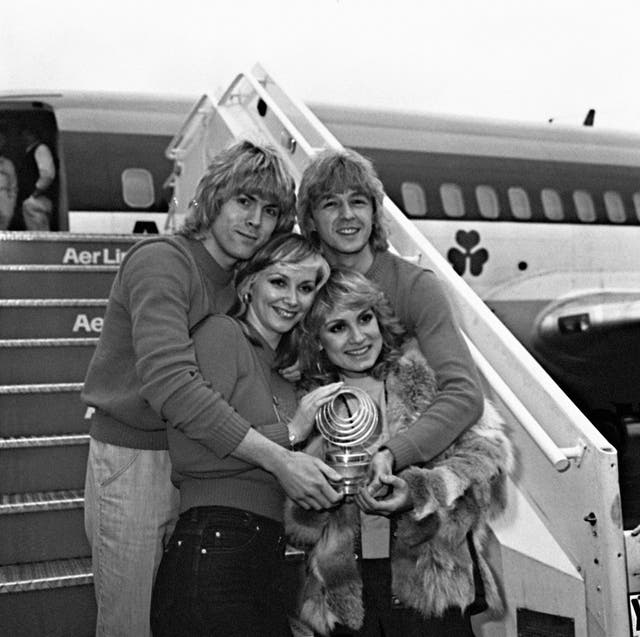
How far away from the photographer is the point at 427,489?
1965 mm

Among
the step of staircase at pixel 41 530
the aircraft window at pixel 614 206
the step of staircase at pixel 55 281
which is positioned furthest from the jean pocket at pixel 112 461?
the aircraft window at pixel 614 206

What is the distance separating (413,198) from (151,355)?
7468mm

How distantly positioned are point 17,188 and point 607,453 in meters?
6.34

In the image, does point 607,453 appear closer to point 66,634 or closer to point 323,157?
point 323,157

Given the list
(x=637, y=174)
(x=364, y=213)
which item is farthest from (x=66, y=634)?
(x=637, y=174)

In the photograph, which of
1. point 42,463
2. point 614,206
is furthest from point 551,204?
point 42,463

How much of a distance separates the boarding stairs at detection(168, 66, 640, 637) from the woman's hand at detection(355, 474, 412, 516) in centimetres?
65

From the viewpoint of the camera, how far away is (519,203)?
959 cm

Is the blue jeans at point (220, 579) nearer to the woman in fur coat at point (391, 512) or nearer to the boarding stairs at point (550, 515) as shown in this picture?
the woman in fur coat at point (391, 512)

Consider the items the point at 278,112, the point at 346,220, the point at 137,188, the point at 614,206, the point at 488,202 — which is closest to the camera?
the point at 346,220

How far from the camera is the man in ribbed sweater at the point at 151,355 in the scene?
1938 millimetres

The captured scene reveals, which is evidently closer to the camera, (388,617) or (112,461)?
(388,617)

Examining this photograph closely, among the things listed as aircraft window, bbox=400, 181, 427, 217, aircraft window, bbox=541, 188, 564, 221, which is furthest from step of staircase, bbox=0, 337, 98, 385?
aircraft window, bbox=541, 188, 564, 221

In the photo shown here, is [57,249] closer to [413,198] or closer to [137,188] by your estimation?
[137,188]
